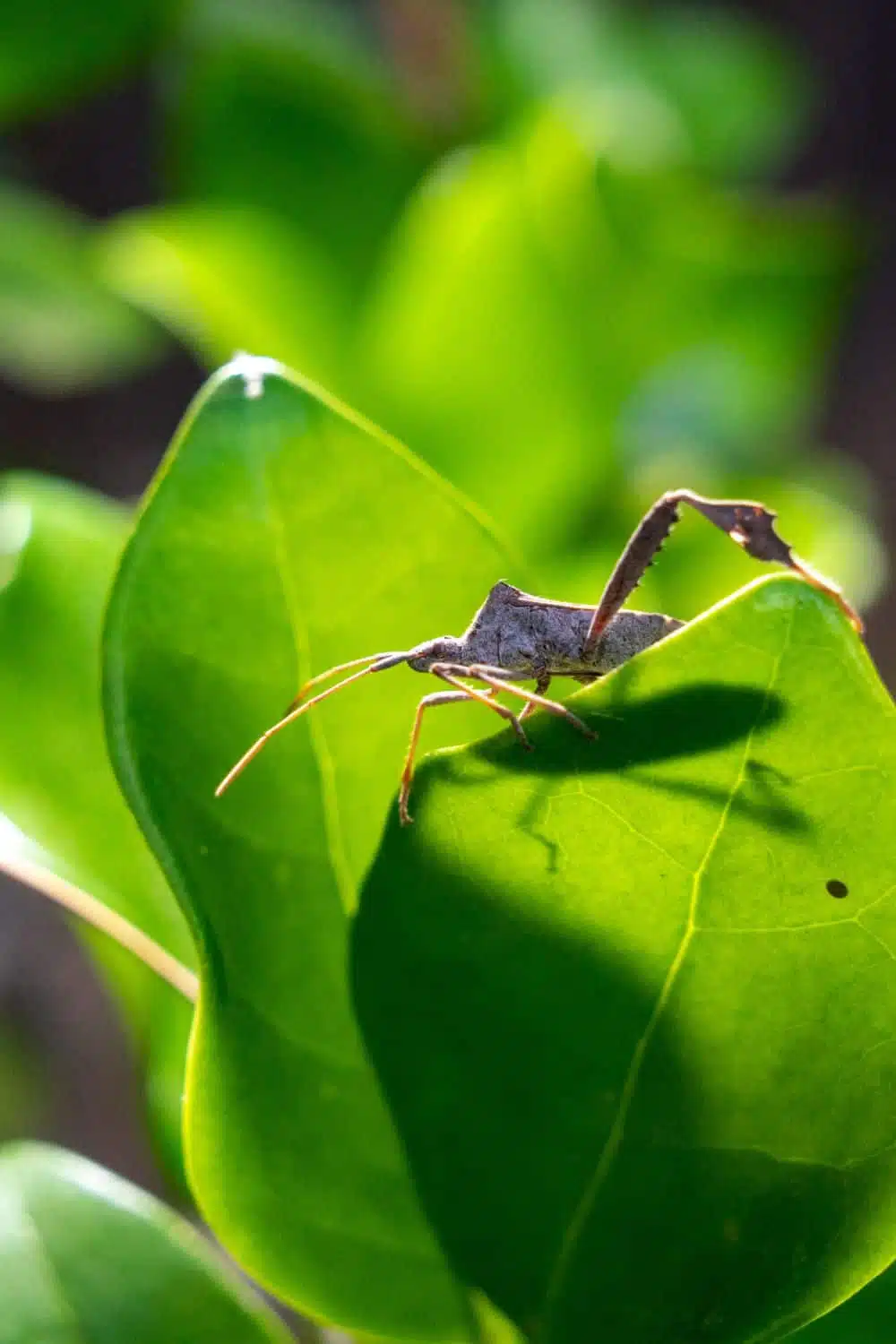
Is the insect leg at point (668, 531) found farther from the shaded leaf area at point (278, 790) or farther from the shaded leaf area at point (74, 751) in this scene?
the shaded leaf area at point (74, 751)

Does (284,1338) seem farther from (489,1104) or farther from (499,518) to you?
(499,518)

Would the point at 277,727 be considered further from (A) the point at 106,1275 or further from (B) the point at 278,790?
(A) the point at 106,1275

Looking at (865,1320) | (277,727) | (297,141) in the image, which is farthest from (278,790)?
(297,141)

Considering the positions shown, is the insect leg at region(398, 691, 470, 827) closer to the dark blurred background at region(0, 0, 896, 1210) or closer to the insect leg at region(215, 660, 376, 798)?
the insect leg at region(215, 660, 376, 798)

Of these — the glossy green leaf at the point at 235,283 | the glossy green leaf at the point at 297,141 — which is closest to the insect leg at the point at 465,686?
the glossy green leaf at the point at 235,283

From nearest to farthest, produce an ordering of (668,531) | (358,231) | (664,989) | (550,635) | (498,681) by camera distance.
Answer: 1. (664,989)
2. (498,681)
3. (550,635)
4. (668,531)
5. (358,231)

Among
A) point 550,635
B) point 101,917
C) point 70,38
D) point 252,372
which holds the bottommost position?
point 101,917

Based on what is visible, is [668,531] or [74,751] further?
[668,531]
